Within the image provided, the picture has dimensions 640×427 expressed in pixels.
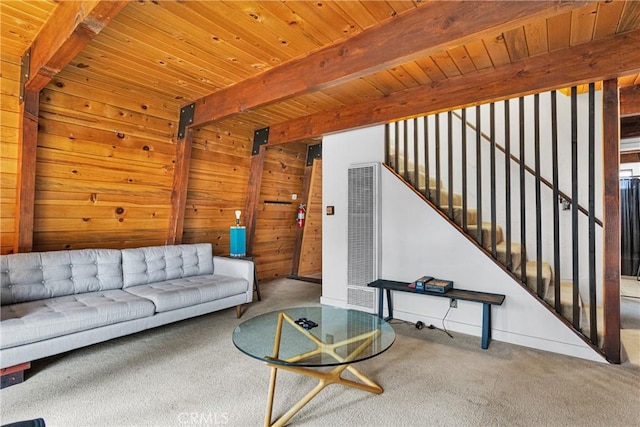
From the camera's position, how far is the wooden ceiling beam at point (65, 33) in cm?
179

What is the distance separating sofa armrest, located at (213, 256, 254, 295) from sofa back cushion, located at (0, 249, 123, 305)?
101 cm

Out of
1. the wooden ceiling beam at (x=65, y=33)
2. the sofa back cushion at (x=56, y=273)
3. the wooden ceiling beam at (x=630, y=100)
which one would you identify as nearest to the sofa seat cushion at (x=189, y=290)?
the sofa back cushion at (x=56, y=273)

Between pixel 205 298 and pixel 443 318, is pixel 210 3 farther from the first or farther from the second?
pixel 443 318

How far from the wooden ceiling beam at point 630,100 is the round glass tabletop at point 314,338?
3.20 m

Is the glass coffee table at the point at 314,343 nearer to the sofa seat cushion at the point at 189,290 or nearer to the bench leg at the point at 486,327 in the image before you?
the sofa seat cushion at the point at 189,290

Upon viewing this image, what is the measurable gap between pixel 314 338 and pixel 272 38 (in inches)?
82.3

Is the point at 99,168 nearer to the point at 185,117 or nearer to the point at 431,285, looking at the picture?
the point at 185,117

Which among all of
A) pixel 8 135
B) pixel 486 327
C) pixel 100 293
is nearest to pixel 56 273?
pixel 100 293

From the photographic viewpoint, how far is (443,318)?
3.26m

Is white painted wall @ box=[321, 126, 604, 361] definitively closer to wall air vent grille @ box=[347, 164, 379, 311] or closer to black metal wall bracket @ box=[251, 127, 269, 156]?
wall air vent grille @ box=[347, 164, 379, 311]

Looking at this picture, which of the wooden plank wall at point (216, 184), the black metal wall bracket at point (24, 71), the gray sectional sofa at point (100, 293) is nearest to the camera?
the gray sectional sofa at point (100, 293)

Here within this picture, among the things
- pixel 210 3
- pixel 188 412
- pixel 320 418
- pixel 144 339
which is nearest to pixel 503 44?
pixel 210 3

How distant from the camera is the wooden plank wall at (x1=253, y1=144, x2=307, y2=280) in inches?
200

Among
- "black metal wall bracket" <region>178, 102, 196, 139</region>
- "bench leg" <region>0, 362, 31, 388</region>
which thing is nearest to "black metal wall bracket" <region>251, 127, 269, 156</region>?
"black metal wall bracket" <region>178, 102, 196, 139</region>
